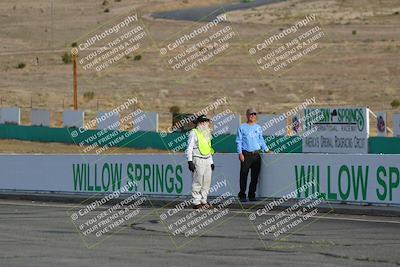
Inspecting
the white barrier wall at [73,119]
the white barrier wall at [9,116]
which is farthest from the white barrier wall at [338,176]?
the white barrier wall at [9,116]

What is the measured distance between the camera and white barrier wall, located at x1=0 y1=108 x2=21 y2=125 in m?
53.9

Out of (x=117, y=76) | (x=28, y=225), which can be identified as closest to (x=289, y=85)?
(x=117, y=76)

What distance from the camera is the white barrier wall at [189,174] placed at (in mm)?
21344

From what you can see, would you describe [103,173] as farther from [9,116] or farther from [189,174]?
[9,116]

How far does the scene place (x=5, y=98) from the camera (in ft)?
218

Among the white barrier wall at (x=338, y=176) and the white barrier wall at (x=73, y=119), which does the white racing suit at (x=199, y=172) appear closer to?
the white barrier wall at (x=338, y=176)

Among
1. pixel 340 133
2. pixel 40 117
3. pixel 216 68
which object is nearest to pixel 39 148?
pixel 40 117

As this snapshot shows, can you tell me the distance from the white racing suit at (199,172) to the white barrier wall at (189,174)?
1.56 metres

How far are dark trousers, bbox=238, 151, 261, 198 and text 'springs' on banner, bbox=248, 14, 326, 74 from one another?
151ft

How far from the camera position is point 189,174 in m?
24.9

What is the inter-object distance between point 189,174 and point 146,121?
2478 cm

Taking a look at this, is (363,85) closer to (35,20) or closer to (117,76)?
(117,76)

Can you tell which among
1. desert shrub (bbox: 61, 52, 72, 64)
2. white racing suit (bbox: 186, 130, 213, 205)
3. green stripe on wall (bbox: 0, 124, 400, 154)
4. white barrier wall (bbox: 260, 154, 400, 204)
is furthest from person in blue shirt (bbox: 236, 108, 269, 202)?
desert shrub (bbox: 61, 52, 72, 64)

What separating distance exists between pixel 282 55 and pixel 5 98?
16.1 metres
